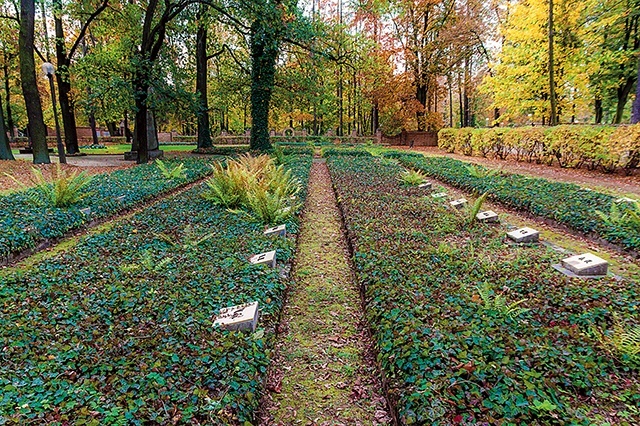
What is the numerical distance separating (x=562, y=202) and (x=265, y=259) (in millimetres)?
4859

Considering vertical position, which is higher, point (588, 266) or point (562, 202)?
point (562, 202)

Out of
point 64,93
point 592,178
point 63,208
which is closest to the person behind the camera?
point 63,208

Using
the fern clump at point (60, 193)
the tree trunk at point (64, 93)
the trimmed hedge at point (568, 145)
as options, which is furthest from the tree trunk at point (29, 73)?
the trimmed hedge at point (568, 145)

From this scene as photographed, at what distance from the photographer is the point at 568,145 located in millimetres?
10289

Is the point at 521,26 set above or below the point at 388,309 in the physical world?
above

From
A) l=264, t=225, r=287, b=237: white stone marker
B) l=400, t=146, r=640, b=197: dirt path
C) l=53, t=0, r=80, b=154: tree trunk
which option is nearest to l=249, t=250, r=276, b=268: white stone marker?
l=264, t=225, r=287, b=237: white stone marker

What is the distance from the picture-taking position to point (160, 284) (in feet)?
9.70

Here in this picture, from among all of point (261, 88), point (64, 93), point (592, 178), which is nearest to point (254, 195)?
point (592, 178)

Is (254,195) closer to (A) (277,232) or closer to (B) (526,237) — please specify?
(A) (277,232)

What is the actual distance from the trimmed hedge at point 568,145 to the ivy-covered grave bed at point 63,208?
1034 cm

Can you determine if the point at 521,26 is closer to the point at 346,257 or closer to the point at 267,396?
the point at 346,257

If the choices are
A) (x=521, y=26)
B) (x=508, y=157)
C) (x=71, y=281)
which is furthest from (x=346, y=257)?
(x=521, y=26)

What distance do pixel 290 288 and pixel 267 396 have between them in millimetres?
1421

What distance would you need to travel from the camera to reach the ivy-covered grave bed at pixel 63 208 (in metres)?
4.11
